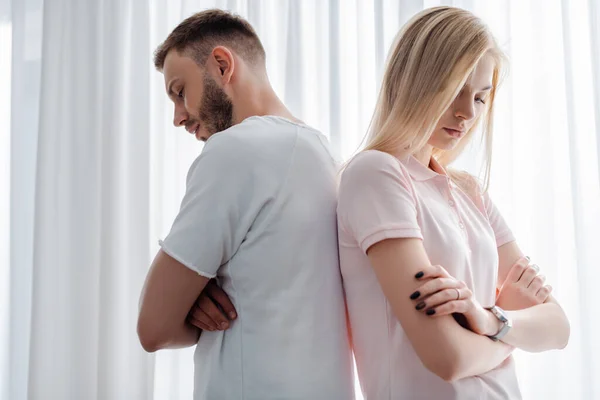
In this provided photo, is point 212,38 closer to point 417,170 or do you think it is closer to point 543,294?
point 417,170

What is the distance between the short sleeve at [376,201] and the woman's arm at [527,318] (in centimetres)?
29

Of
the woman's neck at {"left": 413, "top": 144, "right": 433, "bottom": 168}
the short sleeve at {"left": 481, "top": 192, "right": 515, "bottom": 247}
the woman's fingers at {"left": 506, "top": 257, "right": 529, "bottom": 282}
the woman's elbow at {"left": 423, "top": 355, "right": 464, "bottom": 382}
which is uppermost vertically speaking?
the woman's neck at {"left": 413, "top": 144, "right": 433, "bottom": 168}

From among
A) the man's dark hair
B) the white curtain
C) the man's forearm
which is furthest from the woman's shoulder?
the white curtain

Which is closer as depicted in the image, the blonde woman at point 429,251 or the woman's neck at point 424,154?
the blonde woman at point 429,251

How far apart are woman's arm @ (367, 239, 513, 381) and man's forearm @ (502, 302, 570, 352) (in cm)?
11

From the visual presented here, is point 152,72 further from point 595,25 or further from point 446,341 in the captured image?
point 446,341

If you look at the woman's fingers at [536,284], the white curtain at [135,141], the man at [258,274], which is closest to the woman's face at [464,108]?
the man at [258,274]

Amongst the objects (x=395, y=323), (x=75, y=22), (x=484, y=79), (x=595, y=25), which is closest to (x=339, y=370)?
(x=395, y=323)

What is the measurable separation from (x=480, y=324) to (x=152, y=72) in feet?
5.39

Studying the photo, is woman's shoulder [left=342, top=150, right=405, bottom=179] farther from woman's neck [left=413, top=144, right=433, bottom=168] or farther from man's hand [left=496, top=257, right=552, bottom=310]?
man's hand [left=496, top=257, right=552, bottom=310]

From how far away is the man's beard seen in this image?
152 centimetres

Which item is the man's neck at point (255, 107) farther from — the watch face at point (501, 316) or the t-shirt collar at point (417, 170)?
the watch face at point (501, 316)

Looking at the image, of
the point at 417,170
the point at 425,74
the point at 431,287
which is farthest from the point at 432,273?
the point at 425,74

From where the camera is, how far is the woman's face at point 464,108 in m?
1.30
